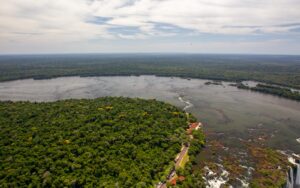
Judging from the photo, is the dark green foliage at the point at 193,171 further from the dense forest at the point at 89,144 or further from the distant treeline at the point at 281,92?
the distant treeline at the point at 281,92

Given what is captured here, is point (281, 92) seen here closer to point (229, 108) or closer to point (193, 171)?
point (229, 108)

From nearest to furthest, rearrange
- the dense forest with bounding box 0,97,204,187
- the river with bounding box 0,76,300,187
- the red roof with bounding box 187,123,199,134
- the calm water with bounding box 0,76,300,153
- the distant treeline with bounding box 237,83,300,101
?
the dense forest with bounding box 0,97,204,187, the river with bounding box 0,76,300,187, the red roof with bounding box 187,123,199,134, the calm water with bounding box 0,76,300,153, the distant treeline with bounding box 237,83,300,101

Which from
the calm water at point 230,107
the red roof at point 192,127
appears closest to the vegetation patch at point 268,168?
the calm water at point 230,107

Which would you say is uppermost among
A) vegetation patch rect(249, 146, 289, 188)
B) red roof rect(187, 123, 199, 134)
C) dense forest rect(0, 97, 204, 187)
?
dense forest rect(0, 97, 204, 187)

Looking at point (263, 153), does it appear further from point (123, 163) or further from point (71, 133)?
point (71, 133)

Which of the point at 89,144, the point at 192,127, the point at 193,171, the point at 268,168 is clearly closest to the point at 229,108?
the point at 192,127

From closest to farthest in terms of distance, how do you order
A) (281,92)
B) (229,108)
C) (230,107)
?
(229,108) < (230,107) < (281,92)

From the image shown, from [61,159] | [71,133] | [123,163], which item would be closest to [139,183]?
[123,163]

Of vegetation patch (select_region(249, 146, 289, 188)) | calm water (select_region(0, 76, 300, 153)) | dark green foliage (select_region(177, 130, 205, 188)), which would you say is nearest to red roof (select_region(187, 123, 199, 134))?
calm water (select_region(0, 76, 300, 153))

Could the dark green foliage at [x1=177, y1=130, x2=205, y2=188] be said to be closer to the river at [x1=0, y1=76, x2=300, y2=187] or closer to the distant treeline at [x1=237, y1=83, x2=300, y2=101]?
the river at [x1=0, y1=76, x2=300, y2=187]
